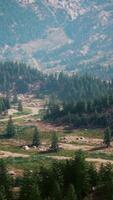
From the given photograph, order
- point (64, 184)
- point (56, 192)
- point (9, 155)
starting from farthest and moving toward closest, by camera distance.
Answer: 1. point (9, 155)
2. point (64, 184)
3. point (56, 192)

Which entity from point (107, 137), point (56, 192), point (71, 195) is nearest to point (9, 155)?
point (107, 137)

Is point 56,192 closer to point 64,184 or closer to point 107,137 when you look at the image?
point 64,184

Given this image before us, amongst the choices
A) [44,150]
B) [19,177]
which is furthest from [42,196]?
[44,150]

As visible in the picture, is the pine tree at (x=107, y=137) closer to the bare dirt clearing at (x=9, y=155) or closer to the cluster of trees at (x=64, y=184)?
the bare dirt clearing at (x=9, y=155)

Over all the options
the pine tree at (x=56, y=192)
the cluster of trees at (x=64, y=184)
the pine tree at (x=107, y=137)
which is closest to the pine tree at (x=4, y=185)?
the cluster of trees at (x=64, y=184)

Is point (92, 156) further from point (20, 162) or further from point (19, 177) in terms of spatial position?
point (19, 177)

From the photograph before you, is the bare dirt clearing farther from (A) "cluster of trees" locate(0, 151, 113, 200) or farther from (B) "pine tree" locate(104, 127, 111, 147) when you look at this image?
(A) "cluster of trees" locate(0, 151, 113, 200)

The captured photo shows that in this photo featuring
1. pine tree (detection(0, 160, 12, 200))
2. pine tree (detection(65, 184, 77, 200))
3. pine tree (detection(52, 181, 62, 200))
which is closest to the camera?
pine tree (detection(65, 184, 77, 200))

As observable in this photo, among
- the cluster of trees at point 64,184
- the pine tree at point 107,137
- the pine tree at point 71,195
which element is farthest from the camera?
the pine tree at point 107,137

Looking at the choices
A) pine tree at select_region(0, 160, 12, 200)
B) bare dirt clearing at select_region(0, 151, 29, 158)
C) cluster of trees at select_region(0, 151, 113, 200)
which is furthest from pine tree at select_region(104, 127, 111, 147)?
pine tree at select_region(0, 160, 12, 200)
